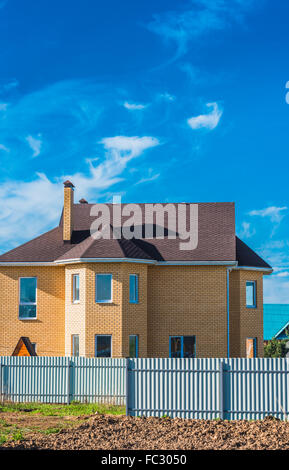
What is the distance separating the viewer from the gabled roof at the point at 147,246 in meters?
25.7

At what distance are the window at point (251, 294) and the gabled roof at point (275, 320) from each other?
22.2 meters

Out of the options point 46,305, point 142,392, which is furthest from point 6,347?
point 142,392

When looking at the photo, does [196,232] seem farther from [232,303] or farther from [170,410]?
[170,410]

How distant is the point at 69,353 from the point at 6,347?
353 centimetres

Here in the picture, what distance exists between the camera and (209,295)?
26656mm

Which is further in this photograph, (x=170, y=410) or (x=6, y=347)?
(x=6, y=347)

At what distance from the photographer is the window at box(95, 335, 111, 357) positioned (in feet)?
81.8

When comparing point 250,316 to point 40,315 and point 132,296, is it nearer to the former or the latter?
point 132,296

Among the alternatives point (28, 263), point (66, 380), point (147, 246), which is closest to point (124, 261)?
point (147, 246)

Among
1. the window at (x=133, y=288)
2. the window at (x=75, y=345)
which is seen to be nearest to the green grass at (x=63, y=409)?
the window at (x=75, y=345)

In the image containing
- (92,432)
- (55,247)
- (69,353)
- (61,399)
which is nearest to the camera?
(92,432)

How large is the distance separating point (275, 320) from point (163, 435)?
40.9 meters

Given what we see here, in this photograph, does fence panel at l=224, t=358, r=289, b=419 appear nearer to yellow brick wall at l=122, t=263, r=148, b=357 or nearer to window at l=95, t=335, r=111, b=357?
yellow brick wall at l=122, t=263, r=148, b=357

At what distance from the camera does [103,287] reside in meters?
25.2
